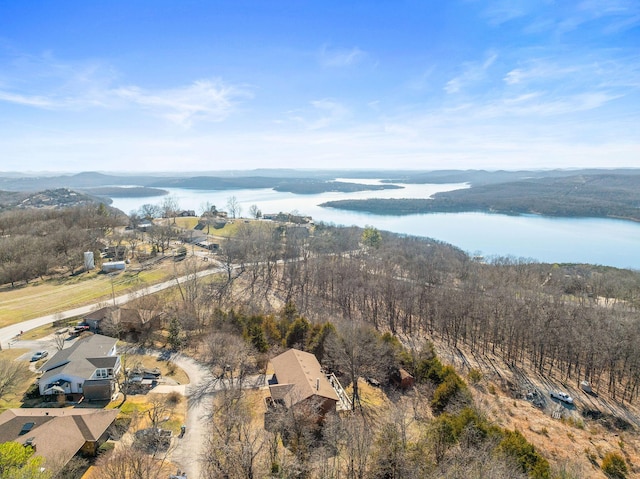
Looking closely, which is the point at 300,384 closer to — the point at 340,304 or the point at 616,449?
the point at 616,449

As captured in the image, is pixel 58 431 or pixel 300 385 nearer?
pixel 58 431

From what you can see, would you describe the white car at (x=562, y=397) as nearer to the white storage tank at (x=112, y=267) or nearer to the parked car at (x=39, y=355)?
the parked car at (x=39, y=355)

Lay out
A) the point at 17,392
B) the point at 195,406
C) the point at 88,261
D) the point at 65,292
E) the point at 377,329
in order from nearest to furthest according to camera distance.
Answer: the point at 195,406, the point at 17,392, the point at 377,329, the point at 65,292, the point at 88,261

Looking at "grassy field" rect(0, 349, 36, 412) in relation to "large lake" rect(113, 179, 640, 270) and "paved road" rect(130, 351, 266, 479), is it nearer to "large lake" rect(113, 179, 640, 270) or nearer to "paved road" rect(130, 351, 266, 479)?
"paved road" rect(130, 351, 266, 479)

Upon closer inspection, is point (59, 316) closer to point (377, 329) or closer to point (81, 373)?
point (81, 373)

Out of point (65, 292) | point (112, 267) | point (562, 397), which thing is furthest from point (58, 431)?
point (112, 267)

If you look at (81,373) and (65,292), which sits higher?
(81,373)
